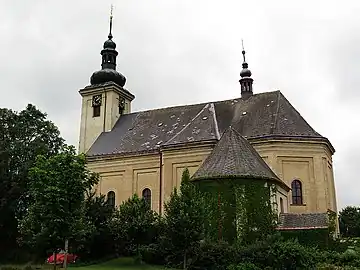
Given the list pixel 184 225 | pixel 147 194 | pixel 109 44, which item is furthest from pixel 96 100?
pixel 184 225

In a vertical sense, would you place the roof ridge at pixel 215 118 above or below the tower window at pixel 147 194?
above

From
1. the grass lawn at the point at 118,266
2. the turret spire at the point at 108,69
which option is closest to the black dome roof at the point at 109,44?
the turret spire at the point at 108,69

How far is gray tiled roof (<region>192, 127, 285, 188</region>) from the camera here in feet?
97.1

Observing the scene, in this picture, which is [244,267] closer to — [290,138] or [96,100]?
[290,138]

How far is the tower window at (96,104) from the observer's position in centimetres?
4688

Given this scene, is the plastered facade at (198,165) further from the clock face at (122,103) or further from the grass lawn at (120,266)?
the grass lawn at (120,266)

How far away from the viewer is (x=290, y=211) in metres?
33.8

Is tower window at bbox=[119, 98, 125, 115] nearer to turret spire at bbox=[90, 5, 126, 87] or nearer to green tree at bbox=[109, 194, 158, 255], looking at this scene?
turret spire at bbox=[90, 5, 126, 87]

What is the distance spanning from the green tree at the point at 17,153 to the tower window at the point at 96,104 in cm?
479

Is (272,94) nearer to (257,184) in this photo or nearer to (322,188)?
(322,188)

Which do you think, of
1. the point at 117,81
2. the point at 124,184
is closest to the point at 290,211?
the point at 124,184

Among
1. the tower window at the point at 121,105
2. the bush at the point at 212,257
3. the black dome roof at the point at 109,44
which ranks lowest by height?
the bush at the point at 212,257

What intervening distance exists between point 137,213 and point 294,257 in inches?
402

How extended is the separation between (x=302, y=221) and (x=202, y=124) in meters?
12.5
